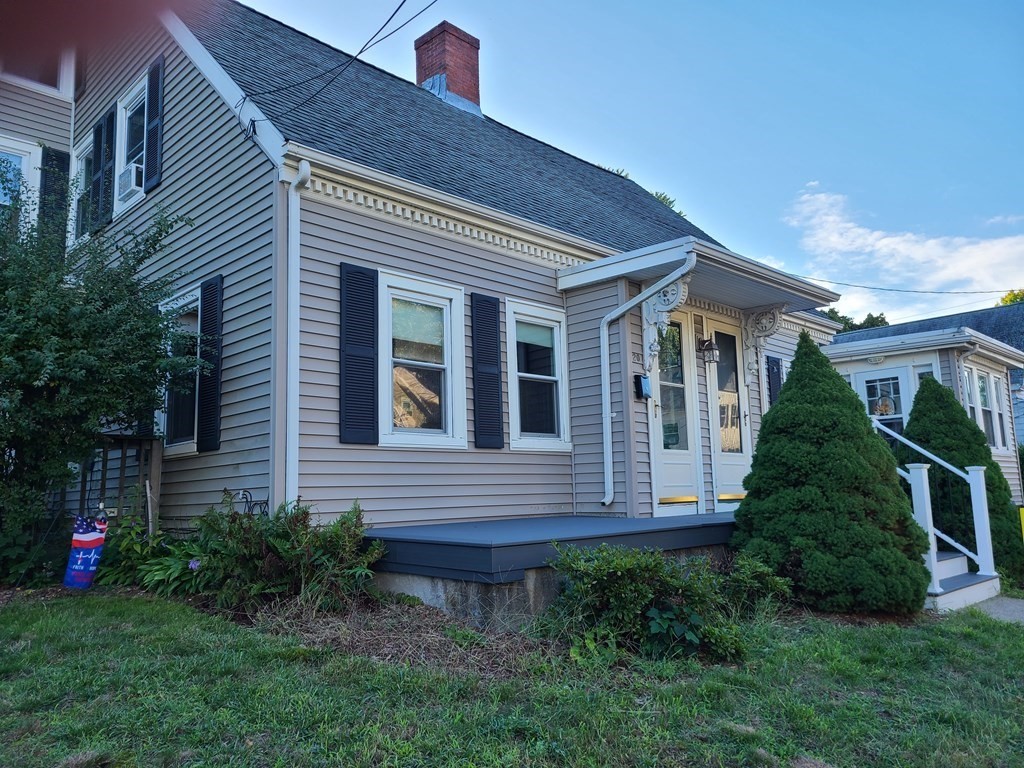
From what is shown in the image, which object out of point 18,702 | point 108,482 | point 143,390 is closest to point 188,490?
point 143,390

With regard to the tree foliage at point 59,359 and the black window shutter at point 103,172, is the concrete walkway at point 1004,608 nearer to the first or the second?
the tree foliage at point 59,359

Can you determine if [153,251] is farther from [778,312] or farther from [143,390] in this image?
[778,312]

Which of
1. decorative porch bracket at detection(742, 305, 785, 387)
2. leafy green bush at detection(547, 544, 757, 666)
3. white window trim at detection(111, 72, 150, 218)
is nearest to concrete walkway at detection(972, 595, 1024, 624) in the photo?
leafy green bush at detection(547, 544, 757, 666)

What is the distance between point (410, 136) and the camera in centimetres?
841

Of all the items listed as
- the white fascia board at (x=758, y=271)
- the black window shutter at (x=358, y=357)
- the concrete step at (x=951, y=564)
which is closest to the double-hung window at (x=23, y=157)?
the black window shutter at (x=358, y=357)

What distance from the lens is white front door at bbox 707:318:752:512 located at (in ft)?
28.6

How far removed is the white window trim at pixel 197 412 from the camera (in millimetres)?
6792

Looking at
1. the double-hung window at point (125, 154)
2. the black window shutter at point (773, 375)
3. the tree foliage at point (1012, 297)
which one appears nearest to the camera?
the double-hung window at point (125, 154)

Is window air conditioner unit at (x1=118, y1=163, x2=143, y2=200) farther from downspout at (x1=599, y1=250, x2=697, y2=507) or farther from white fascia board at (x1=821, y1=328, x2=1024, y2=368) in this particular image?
white fascia board at (x1=821, y1=328, x2=1024, y2=368)

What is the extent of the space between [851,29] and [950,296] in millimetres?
28643

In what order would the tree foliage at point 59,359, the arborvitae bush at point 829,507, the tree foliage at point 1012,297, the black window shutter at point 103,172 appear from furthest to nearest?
the tree foliage at point 1012,297
the black window shutter at point 103,172
the tree foliage at point 59,359
the arborvitae bush at point 829,507

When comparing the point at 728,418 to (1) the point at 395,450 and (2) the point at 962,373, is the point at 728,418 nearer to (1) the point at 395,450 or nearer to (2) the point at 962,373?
(1) the point at 395,450

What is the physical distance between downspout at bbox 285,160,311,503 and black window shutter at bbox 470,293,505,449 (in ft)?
5.90

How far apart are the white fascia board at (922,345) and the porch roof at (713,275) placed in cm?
426
